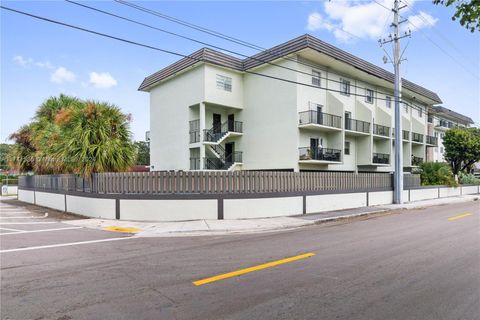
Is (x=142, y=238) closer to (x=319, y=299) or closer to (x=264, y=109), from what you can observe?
(x=319, y=299)

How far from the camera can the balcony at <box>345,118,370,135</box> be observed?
26656 millimetres

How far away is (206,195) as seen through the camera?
11812mm

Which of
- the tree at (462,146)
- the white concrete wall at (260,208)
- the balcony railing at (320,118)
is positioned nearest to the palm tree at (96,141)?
the white concrete wall at (260,208)

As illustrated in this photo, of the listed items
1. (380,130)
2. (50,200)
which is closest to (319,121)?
(380,130)

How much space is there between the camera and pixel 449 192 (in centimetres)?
2558

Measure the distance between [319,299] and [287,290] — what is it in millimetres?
529

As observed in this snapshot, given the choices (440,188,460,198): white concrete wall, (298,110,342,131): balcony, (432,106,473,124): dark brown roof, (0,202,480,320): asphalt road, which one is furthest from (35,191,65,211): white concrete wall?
(432,106,473,124): dark brown roof

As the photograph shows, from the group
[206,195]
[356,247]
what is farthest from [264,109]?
[356,247]

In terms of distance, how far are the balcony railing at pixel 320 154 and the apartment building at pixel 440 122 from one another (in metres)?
25.5

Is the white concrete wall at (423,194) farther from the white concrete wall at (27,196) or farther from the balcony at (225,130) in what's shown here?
the white concrete wall at (27,196)

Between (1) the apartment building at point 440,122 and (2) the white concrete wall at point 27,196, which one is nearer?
(2) the white concrete wall at point 27,196

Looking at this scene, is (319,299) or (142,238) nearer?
(319,299)

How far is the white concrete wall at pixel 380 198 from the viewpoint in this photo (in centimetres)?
1745

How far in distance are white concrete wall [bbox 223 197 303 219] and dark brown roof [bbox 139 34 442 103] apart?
Result: 10479 mm
